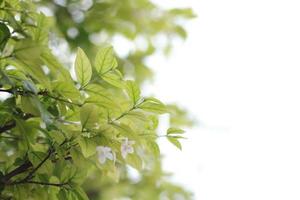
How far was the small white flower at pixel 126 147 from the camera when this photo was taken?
0.67 m

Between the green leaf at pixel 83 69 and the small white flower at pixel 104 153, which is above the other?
the green leaf at pixel 83 69

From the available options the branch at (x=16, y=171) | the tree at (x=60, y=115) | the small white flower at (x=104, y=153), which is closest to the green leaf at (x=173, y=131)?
the tree at (x=60, y=115)

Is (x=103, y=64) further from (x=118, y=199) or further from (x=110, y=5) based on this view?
(x=118, y=199)

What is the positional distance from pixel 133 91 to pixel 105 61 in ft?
0.19

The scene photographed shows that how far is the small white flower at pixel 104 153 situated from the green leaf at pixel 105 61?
10 cm

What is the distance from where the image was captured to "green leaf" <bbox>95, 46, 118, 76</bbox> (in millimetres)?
660

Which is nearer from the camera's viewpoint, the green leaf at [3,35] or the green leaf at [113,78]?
the green leaf at [3,35]

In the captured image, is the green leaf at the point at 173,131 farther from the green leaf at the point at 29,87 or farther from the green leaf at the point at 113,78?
the green leaf at the point at 29,87

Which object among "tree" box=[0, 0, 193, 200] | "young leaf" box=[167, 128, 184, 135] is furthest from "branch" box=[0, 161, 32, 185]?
"young leaf" box=[167, 128, 184, 135]

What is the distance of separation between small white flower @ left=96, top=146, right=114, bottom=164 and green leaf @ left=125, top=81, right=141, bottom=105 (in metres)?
0.08

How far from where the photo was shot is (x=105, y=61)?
2.18 feet

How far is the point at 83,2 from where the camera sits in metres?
1.35

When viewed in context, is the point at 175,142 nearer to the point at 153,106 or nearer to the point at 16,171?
the point at 153,106

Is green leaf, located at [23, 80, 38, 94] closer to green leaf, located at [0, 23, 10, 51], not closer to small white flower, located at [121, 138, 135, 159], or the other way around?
green leaf, located at [0, 23, 10, 51]
